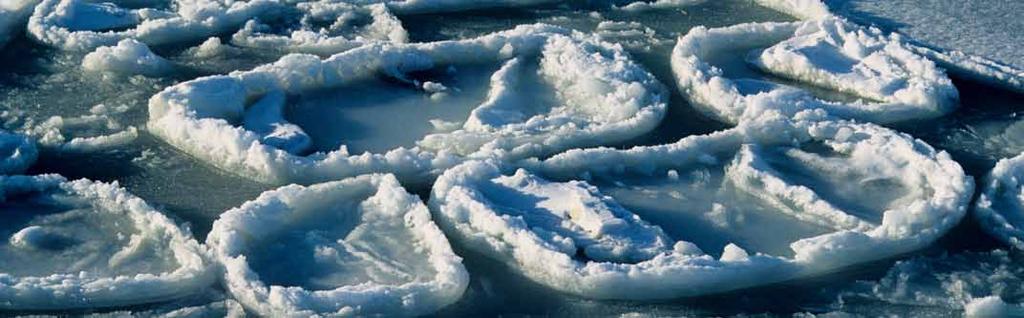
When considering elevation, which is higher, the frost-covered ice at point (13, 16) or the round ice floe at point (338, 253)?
the round ice floe at point (338, 253)

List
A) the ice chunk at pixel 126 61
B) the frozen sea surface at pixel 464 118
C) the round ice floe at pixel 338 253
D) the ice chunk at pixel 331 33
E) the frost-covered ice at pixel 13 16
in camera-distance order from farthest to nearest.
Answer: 1. the frost-covered ice at pixel 13 16
2. the ice chunk at pixel 331 33
3. the ice chunk at pixel 126 61
4. the frozen sea surface at pixel 464 118
5. the round ice floe at pixel 338 253

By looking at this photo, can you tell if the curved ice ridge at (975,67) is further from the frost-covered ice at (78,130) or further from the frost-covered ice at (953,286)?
the frost-covered ice at (78,130)

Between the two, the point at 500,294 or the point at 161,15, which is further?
the point at 161,15

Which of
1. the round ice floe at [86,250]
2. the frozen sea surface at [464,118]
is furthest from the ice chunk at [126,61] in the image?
the round ice floe at [86,250]

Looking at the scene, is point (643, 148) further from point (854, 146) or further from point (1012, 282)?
point (1012, 282)

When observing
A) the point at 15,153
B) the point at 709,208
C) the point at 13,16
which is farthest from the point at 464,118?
the point at 13,16

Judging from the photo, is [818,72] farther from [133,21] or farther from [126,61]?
[133,21]

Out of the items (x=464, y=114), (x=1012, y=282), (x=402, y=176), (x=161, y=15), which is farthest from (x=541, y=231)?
(x=161, y=15)
